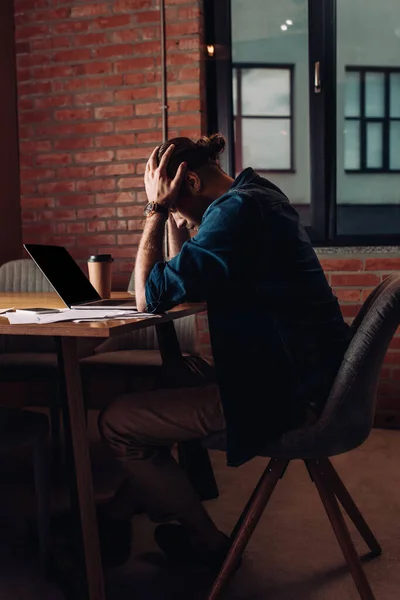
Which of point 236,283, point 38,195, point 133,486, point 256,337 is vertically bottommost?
point 133,486

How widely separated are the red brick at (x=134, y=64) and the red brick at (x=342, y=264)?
1.32m

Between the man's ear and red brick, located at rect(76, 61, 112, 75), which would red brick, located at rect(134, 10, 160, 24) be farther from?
the man's ear

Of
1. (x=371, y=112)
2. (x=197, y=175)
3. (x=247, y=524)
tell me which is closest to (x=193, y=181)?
(x=197, y=175)

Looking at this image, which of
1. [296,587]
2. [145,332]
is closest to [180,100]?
[145,332]

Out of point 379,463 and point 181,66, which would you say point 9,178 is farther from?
point 379,463

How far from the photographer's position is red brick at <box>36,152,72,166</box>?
3.52m

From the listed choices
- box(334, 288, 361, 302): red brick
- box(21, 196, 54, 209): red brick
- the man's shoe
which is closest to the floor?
the man's shoe

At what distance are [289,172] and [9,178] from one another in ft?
5.32

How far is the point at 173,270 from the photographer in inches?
60.5

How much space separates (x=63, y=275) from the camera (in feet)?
6.35

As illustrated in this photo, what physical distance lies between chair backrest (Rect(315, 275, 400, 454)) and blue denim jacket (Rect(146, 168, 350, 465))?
0.22ft

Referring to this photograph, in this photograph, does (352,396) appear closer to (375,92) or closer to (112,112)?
(112,112)

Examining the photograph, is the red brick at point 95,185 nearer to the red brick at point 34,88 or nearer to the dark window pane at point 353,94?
the red brick at point 34,88

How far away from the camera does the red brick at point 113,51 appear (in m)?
3.35
